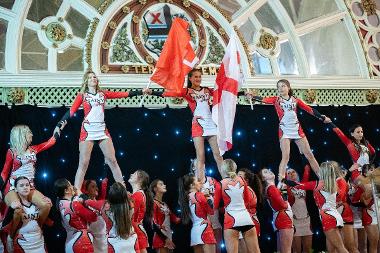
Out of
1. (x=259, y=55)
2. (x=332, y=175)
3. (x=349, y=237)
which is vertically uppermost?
(x=259, y=55)

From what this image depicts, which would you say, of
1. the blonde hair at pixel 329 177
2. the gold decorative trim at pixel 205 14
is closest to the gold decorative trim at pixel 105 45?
the gold decorative trim at pixel 205 14

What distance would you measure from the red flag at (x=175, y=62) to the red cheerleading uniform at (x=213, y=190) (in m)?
1.46

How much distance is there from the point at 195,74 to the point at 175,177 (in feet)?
7.48

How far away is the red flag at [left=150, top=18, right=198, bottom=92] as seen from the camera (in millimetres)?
8422

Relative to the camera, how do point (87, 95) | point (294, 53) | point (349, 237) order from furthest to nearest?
point (294, 53) < point (349, 237) < point (87, 95)

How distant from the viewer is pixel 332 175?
27.4ft

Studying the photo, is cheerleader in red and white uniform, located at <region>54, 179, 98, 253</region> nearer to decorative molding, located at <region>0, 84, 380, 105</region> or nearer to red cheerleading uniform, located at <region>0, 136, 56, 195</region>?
red cheerleading uniform, located at <region>0, 136, 56, 195</region>

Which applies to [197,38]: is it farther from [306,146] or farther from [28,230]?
[28,230]

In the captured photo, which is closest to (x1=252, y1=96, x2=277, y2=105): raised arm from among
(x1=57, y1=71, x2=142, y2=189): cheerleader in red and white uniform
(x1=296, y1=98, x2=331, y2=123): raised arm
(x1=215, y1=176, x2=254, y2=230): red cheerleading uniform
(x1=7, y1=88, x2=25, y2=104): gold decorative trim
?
(x1=296, y1=98, x2=331, y2=123): raised arm

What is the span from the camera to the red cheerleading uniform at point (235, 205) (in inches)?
304

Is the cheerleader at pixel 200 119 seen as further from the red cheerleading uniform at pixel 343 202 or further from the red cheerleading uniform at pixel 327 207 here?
the red cheerleading uniform at pixel 343 202

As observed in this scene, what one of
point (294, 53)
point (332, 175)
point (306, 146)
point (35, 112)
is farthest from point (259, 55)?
point (35, 112)

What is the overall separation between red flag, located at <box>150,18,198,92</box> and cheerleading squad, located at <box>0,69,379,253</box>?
18cm

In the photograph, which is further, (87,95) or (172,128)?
(172,128)
